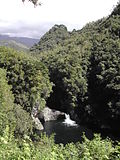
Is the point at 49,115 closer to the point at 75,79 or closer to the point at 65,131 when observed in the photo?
the point at 75,79

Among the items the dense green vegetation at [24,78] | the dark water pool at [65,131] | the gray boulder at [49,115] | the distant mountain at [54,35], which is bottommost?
→ the dark water pool at [65,131]

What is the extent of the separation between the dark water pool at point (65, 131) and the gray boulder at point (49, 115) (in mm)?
1883

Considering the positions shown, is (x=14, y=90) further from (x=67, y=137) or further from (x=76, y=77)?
(x=76, y=77)

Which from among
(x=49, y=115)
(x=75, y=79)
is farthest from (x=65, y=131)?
(x=75, y=79)

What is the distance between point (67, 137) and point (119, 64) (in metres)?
18.4

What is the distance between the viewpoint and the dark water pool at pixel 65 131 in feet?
162

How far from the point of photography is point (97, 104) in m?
63.1

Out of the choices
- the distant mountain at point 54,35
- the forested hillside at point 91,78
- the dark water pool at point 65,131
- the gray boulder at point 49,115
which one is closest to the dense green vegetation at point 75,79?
the forested hillside at point 91,78

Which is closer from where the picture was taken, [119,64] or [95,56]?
[119,64]

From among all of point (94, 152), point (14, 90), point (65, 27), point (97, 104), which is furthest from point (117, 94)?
point (65, 27)

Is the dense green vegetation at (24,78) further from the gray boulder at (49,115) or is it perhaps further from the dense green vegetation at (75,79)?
the gray boulder at (49,115)

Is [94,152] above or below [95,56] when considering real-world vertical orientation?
below

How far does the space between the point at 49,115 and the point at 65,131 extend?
11.2 metres

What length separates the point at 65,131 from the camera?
181 feet
